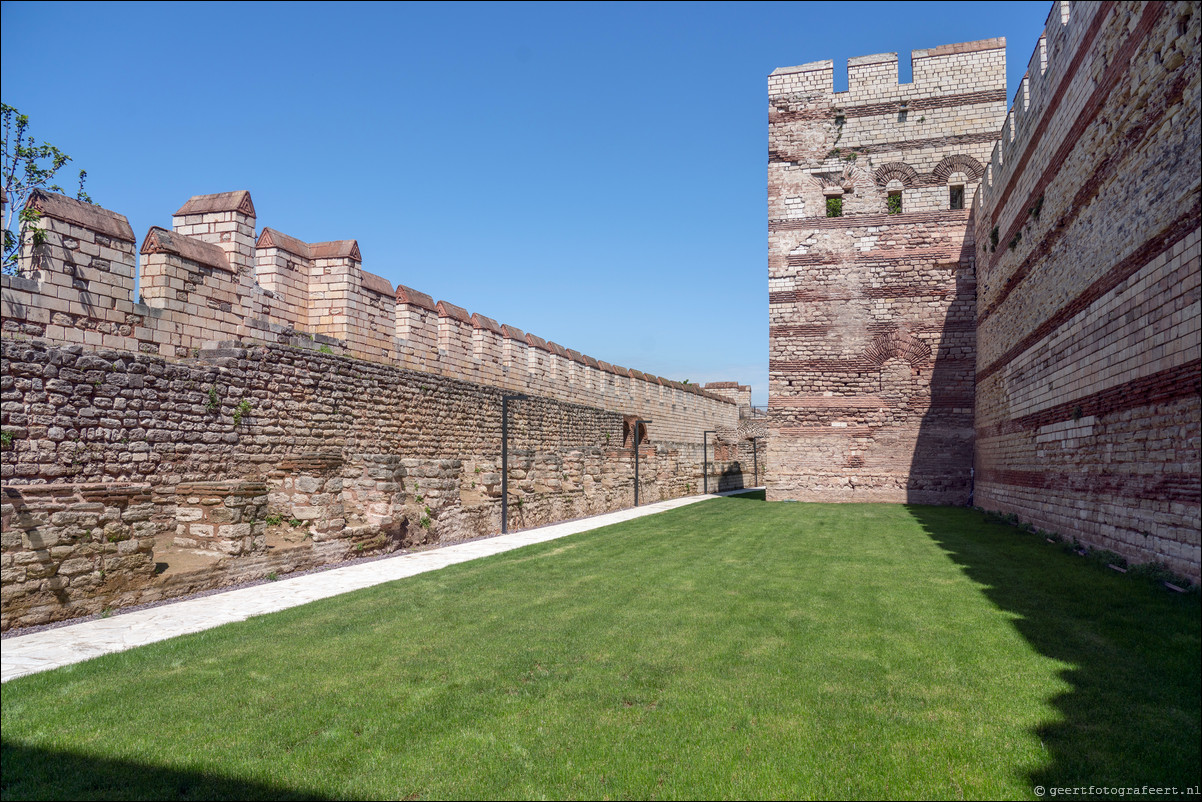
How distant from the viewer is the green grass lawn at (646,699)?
2.92 metres

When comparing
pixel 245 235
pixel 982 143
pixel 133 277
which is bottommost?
pixel 133 277

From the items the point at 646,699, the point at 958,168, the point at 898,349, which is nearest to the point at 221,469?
the point at 646,699

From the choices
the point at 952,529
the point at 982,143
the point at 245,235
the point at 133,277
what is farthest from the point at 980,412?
the point at 133,277

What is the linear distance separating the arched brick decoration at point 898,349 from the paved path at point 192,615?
12.6m

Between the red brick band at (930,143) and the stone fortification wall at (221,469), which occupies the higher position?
the red brick band at (930,143)

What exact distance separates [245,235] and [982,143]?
57.6 ft

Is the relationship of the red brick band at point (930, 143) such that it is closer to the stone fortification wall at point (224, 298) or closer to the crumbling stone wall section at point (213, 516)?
the stone fortification wall at point (224, 298)

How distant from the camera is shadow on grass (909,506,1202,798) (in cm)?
296

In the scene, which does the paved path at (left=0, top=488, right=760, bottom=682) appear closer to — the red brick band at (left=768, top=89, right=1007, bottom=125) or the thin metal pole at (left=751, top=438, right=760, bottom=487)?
the red brick band at (left=768, top=89, right=1007, bottom=125)

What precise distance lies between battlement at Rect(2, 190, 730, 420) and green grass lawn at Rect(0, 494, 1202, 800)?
13.7ft

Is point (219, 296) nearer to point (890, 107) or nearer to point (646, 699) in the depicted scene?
point (646, 699)

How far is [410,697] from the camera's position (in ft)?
12.6

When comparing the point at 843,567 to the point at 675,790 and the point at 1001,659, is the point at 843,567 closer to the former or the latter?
the point at 1001,659

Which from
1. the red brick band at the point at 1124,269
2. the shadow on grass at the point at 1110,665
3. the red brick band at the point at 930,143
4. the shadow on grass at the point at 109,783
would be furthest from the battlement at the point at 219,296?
the red brick band at the point at 930,143
